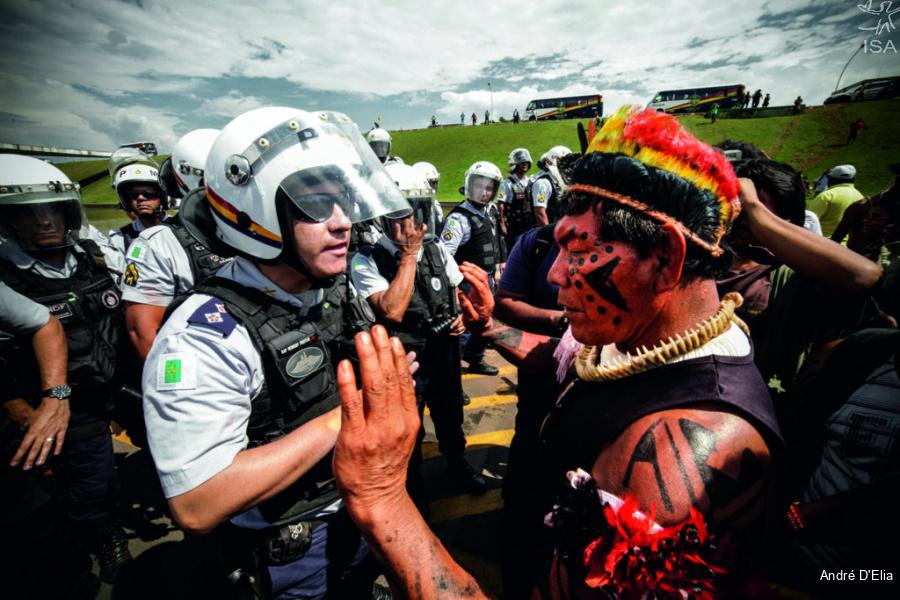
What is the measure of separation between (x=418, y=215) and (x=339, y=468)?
8.66 ft

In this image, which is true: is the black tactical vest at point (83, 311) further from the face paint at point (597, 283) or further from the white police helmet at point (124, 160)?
the face paint at point (597, 283)

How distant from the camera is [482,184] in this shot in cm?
612

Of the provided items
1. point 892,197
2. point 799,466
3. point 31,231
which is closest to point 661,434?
→ point 799,466

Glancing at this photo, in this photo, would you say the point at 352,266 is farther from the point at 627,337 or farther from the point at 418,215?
the point at 627,337

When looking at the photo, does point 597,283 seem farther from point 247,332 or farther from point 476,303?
point 247,332

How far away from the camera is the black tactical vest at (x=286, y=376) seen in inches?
62.6

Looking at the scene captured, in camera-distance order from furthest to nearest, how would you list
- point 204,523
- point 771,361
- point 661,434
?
point 771,361, point 204,523, point 661,434

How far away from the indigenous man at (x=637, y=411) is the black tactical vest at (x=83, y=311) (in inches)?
127

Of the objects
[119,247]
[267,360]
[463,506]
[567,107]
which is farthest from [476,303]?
[567,107]

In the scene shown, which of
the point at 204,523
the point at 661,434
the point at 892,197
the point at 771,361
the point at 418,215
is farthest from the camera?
the point at 418,215

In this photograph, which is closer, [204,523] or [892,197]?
[204,523]

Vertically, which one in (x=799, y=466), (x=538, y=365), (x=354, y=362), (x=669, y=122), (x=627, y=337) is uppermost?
(x=669, y=122)

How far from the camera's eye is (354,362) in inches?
79.4

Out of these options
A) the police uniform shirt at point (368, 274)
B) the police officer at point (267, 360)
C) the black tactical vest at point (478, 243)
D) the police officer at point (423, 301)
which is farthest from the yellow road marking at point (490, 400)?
the police officer at point (267, 360)
